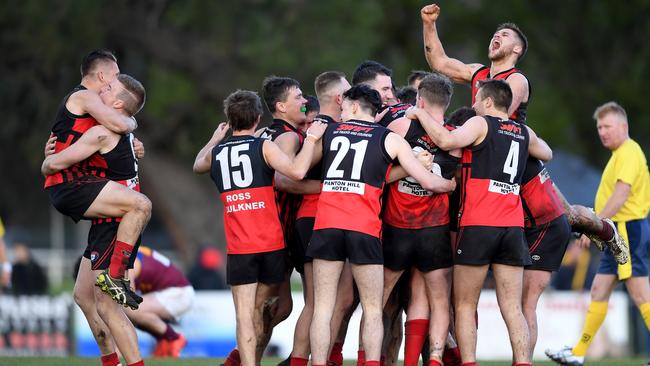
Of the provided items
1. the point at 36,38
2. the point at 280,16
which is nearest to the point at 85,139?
the point at 36,38

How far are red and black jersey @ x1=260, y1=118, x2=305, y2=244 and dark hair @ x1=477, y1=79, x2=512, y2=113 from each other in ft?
5.42

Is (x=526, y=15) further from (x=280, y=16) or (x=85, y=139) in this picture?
(x=85, y=139)

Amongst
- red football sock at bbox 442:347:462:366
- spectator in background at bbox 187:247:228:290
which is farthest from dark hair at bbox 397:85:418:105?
spectator in background at bbox 187:247:228:290

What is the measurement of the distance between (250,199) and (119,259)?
47.2 inches

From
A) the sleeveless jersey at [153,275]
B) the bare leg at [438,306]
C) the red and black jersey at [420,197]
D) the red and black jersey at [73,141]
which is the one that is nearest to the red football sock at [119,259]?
the red and black jersey at [73,141]

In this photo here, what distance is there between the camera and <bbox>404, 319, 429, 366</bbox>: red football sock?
10.1m

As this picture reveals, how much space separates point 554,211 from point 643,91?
76.9 ft

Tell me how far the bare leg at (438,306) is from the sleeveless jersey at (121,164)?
8.88ft

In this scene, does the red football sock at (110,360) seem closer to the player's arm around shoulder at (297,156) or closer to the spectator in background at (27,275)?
the player's arm around shoulder at (297,156)

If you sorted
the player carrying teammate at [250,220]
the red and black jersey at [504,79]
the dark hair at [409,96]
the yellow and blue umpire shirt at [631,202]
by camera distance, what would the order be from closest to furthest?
the player carrying teammate at [250,220] < the red and black jersey at [504,79] < the dark hair at [409,96] < the yellow and blue umpire shirt at [631,202]

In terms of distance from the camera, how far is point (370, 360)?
9672 mm

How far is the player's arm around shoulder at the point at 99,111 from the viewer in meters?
10.1

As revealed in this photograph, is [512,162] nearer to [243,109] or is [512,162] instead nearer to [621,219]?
[243,109]

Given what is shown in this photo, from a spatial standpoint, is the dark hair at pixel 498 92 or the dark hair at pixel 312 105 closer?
the dark hair at pixel 498 92
